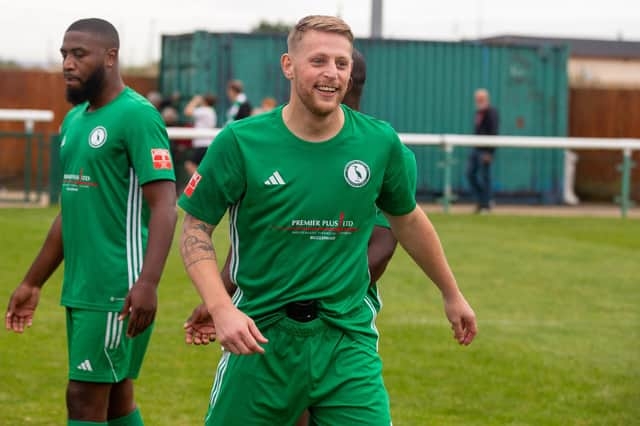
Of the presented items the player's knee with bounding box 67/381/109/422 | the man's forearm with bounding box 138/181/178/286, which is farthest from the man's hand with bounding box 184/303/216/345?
the player's knee with bounding box 67/381/109/422

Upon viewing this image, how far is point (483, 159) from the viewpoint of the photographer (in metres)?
24.2

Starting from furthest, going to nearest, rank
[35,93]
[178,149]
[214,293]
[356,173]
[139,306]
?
[35,93] < [178,149] < [139,306] < [356,173] < [214,293]

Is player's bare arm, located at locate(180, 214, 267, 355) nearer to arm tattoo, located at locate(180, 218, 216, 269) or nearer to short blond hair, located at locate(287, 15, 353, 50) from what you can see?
arm tattoo, located at locate(180, 218, 216, 269)

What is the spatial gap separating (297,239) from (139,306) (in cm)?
113

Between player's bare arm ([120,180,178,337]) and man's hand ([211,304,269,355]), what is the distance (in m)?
1.21

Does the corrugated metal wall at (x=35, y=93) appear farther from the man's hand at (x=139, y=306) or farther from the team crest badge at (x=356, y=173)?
the team crest badge at (x=356, y=173)

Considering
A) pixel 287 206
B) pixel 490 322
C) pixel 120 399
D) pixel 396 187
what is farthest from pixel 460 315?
pixel 490 322

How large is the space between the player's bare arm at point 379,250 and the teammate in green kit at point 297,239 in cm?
99

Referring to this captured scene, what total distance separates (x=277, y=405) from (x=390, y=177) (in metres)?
0.92

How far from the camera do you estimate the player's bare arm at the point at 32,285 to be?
5.96m

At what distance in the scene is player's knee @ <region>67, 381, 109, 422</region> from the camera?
18.4 feet

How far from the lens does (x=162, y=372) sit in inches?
358

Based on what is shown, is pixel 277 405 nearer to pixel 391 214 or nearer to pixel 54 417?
pixel 391 214

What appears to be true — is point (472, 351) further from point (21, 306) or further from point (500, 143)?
point (500, 143)
